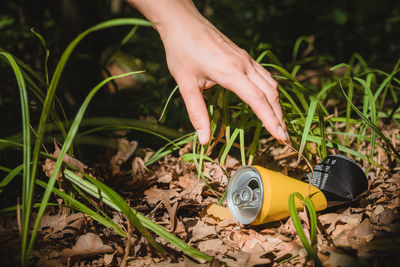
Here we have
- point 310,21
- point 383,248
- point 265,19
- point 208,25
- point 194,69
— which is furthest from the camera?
point 265,19

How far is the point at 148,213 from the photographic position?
4.65 ft

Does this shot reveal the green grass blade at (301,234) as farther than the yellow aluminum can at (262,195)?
No

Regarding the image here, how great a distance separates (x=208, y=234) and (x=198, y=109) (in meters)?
0.62

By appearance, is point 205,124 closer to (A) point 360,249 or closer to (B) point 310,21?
(A) point 360,249

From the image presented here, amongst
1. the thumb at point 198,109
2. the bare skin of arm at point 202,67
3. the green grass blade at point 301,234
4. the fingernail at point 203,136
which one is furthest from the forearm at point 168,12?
the green grass blade at point 301,234

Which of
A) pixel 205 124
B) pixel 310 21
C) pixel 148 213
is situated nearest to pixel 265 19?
pixel 310 21

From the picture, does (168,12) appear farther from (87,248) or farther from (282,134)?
(87,248)

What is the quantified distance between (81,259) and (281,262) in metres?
→ 0.85

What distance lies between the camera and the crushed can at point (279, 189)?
116 centimetres

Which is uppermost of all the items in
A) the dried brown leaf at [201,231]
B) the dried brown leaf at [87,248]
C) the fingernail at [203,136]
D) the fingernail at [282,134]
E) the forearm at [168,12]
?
the forearm at [168,12]

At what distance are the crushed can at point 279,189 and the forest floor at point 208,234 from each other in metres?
0.10

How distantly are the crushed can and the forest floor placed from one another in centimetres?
10

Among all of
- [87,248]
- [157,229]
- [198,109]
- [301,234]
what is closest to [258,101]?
[198,109]

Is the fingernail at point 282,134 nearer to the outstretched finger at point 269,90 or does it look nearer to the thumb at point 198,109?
the outstretched finger at point 269,90
